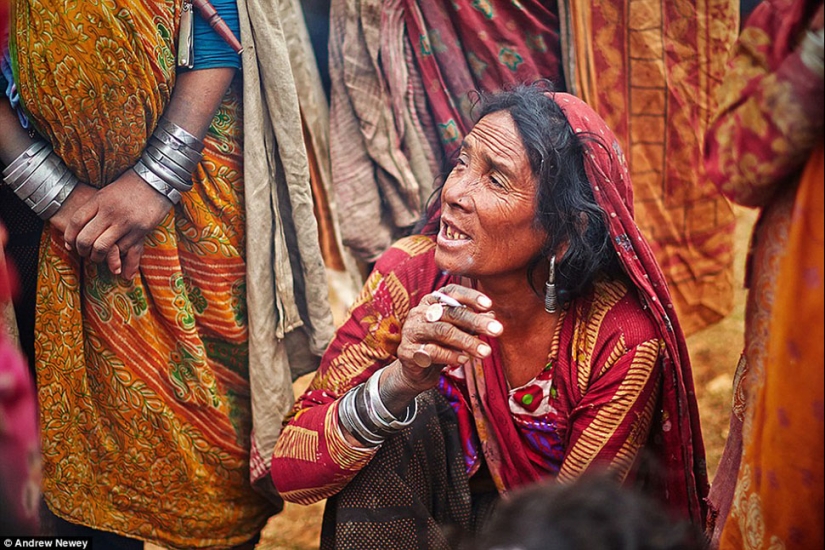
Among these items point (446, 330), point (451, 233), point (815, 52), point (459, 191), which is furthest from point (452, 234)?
point (815, 52)

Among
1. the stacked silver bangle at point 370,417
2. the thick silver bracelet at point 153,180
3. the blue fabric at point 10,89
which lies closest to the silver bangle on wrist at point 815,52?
the stacked silver bangle at point 370,417

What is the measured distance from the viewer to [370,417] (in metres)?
2.24

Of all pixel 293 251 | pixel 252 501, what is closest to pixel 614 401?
pixel 293 251

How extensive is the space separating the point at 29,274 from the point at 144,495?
766 mm

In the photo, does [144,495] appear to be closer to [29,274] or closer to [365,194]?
[29,274]

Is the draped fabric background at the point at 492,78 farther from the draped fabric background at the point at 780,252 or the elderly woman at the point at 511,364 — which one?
the draped fabric background at the point at 780,252

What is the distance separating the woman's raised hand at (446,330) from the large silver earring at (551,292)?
11.9 inches

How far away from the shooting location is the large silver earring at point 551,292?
2.30 m

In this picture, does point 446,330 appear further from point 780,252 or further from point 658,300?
point 780,252

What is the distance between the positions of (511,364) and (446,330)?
0.46m

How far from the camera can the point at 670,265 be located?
343 cm

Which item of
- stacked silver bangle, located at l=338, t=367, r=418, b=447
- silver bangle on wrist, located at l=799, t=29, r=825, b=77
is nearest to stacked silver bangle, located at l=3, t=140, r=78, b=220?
stacked silver bangle, located at l=338, t=367, r=418, b=447

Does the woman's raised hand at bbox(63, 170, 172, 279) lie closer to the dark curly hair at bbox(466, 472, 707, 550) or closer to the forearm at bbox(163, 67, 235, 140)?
the forearm at bbox(163, 67, 235, 140)

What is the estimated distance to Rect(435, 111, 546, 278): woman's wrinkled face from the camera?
2.26 meters
